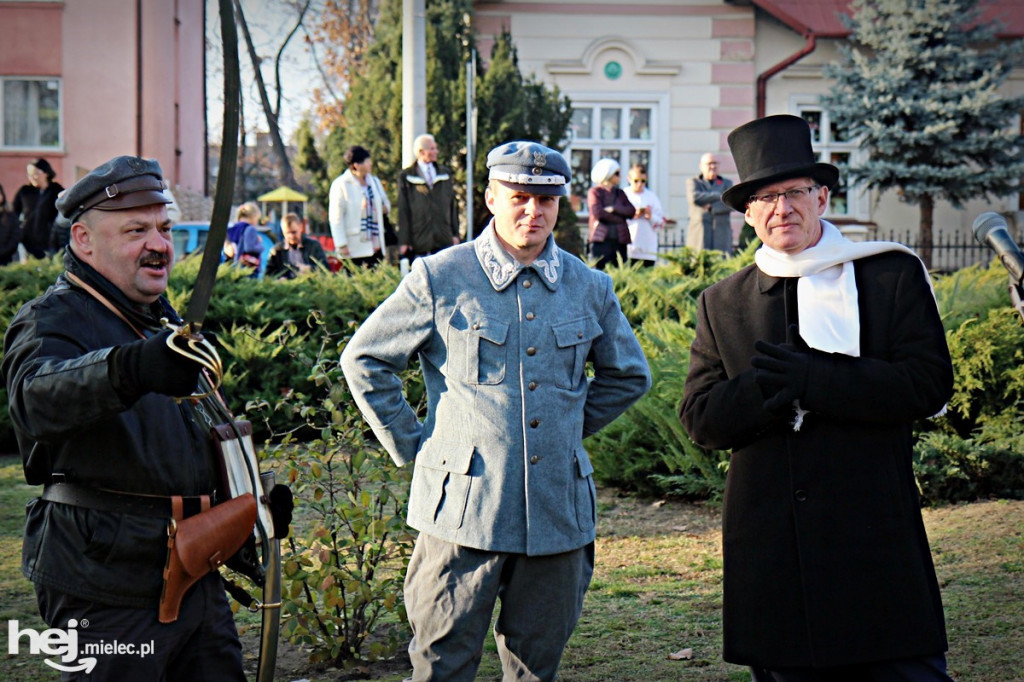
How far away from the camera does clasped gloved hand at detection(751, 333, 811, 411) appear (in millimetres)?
3250

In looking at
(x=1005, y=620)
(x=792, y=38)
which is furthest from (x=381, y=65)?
(x=1005, y=620)

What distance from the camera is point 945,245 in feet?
77.2

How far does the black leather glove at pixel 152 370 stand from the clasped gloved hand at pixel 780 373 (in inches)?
57.2

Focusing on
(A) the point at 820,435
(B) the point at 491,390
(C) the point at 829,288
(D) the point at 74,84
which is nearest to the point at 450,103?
(D) the point at 74,84

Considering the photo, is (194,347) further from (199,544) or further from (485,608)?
(485,608)

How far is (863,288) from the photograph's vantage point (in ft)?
11.1

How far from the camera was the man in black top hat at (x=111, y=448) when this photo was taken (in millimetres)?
2881

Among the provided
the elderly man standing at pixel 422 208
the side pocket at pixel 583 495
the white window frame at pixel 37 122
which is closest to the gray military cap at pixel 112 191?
the side pocket at pixel 583 495

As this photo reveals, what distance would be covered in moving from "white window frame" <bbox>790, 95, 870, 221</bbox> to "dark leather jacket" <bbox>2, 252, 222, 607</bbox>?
887 inches

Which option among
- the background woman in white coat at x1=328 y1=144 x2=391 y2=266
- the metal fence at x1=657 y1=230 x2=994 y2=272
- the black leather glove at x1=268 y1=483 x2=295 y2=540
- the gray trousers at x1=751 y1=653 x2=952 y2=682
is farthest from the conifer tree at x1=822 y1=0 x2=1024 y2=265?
the black leather glove at x1=268 y1=483 x2=295 y2=540

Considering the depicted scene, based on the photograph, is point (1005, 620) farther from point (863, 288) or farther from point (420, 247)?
point (420, 247)

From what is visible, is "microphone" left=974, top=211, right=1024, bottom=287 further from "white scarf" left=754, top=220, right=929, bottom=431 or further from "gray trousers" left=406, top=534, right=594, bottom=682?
"gray trousers" left=406, top=534, right=594, bottom=682

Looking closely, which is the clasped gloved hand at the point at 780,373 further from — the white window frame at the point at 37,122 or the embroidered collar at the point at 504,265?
the white window frame at the point at 37,122

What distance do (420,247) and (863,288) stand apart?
9.35 meters
